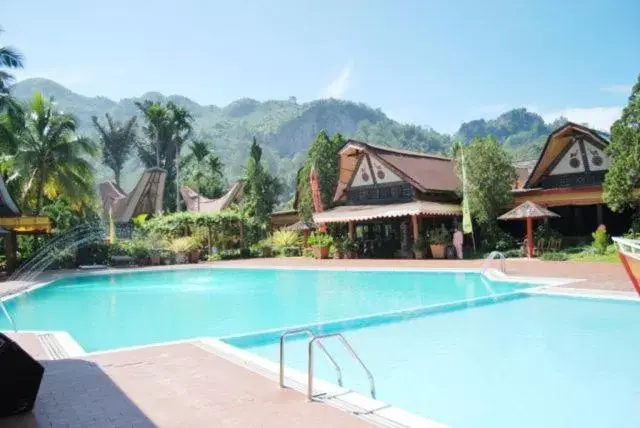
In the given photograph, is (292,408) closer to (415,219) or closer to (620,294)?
(620,294)

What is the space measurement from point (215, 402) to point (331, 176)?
948 inches

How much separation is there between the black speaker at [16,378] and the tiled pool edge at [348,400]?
210 cm

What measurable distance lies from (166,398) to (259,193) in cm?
2732

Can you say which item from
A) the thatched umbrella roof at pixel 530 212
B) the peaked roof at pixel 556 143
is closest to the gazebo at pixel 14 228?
the thatched umbrella roof at pixel 530 212

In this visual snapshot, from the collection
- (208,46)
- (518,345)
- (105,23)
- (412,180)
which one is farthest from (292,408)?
(412,180)

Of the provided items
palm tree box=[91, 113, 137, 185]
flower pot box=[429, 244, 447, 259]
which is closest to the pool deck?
flower pot box=[429, 244, 447, 259]

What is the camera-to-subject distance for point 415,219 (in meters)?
22.3

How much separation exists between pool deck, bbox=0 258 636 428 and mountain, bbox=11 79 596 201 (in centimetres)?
8304

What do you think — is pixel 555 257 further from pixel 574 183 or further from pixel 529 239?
pixel 574 183

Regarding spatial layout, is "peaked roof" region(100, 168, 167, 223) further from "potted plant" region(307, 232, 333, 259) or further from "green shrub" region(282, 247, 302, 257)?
"potted plant" region(307, 232, 333, 259)

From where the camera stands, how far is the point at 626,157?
691 inches

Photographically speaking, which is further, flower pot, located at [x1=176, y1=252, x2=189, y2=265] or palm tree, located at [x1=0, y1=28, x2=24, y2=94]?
flower pot, located at [x1=176, y1=252, x2=189, y2=265]

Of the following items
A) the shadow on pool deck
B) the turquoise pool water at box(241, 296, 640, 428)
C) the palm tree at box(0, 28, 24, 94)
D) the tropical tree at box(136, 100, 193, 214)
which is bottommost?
the turquoise pool water at box(241, 296, 640, 428)

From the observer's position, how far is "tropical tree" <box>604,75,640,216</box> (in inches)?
680
